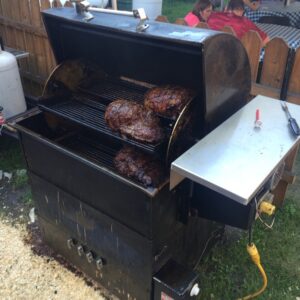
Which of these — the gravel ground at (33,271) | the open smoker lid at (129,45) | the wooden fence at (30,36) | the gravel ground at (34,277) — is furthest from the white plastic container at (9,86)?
the gravel ground at (34,277)

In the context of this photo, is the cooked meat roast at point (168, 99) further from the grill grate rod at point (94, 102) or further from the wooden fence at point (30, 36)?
the wooden fence at point (30, 36)

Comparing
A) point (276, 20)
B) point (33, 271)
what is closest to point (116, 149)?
point (33, 271)

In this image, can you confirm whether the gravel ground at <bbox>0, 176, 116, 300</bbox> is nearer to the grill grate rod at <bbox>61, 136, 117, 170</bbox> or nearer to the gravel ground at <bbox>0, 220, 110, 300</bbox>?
the gravel ground at <bbox>0, 220, 110, 300</bbox>

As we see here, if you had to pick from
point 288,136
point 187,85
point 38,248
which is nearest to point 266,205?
point 288,136

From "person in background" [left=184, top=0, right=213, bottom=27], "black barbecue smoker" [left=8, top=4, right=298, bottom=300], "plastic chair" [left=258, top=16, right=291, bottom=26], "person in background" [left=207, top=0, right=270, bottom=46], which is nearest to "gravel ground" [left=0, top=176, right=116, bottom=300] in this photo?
"black barbecue smoker" [left=8, top=4, right=298, bottom=300]

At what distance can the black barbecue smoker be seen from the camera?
189cm

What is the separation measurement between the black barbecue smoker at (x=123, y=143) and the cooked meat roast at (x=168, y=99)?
68 mm

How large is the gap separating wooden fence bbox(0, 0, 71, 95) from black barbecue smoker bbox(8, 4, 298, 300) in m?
2.26

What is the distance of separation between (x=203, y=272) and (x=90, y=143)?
1.46 m

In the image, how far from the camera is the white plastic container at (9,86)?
3932 mm

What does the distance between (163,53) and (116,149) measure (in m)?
0.84

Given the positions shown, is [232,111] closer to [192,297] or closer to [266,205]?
[266,205]

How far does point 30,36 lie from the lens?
480 centimetres

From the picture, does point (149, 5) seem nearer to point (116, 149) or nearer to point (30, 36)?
point (30, 36)
